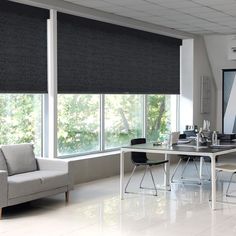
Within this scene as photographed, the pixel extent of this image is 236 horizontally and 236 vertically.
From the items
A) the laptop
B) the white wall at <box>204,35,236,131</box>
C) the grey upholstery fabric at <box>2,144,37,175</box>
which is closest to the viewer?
the grey upholstery fabric at <box>2,144,37,175</box>

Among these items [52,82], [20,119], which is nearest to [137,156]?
[52,82]

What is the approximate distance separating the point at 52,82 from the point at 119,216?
2.67 m

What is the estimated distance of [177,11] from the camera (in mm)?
8508

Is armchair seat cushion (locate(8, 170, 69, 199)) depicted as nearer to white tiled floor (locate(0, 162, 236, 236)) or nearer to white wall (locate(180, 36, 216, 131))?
white tiled floor (locate(0, 162, 236, 236))

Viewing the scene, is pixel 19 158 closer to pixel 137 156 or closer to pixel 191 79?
pixel 137 156

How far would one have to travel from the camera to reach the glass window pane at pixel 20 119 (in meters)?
7.35

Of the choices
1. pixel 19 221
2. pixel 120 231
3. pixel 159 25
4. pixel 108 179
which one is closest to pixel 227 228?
pixel 120 231

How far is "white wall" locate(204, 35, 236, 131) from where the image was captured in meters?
11.7

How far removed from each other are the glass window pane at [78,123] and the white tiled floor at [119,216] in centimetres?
109

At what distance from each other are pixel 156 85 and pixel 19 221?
5.63m

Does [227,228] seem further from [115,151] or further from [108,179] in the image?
[115,151]

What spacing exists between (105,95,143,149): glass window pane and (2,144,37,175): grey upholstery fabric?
265 centimetres

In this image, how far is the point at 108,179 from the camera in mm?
8766

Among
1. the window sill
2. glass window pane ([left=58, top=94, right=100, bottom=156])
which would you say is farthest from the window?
the window sill
